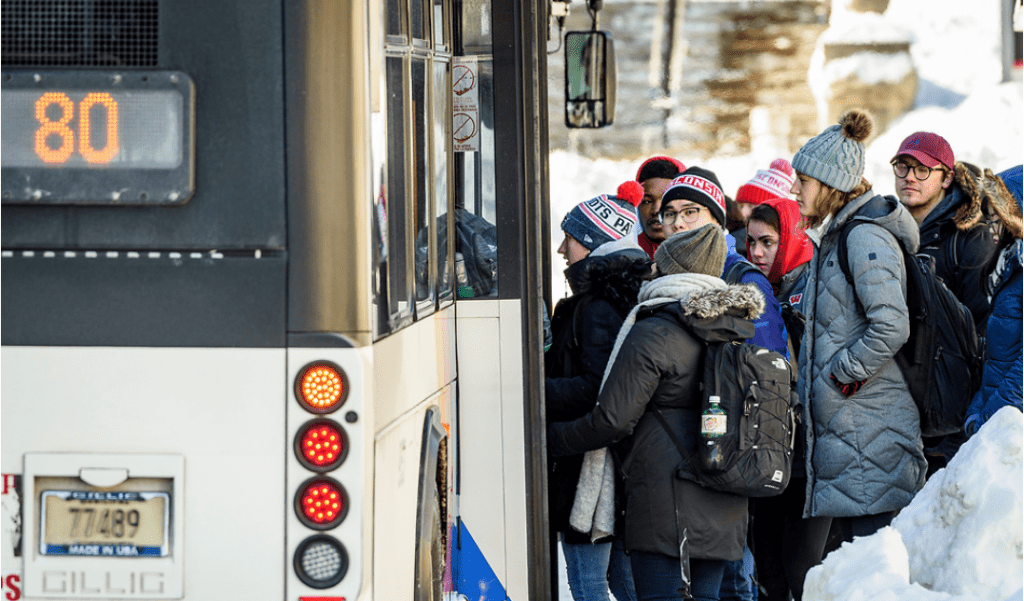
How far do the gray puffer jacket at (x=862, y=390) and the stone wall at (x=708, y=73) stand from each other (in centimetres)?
792

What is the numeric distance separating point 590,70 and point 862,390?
6.53 ft

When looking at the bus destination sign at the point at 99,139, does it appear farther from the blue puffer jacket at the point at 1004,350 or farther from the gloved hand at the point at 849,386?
the blue puffer jacket at the point at 1004,350

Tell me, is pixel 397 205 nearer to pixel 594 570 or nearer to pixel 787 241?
pixel 594 570

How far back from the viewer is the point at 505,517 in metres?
3.86

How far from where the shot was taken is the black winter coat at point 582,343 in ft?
13.7

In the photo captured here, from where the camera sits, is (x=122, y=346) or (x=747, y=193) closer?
(x=122, y=346)

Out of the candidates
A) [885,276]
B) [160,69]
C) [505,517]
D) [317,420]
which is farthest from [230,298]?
[885,276]

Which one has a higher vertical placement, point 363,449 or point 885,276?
point 885,276

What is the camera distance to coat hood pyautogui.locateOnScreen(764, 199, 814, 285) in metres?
5.41

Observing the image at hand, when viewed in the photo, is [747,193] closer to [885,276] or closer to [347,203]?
[885,276]

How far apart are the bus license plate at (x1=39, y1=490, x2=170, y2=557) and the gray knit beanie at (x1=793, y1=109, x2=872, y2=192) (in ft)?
9.50

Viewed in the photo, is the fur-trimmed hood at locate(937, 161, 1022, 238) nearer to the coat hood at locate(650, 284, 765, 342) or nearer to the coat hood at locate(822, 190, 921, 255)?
the coat hood at locate(822, 190, 921, 255)

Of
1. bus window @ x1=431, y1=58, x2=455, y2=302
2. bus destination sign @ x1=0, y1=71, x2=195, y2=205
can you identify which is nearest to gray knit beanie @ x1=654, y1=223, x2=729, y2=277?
bus window @ x1=431, y1=58, x2=455, y2=302

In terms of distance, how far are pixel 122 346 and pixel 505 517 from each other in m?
1.66
